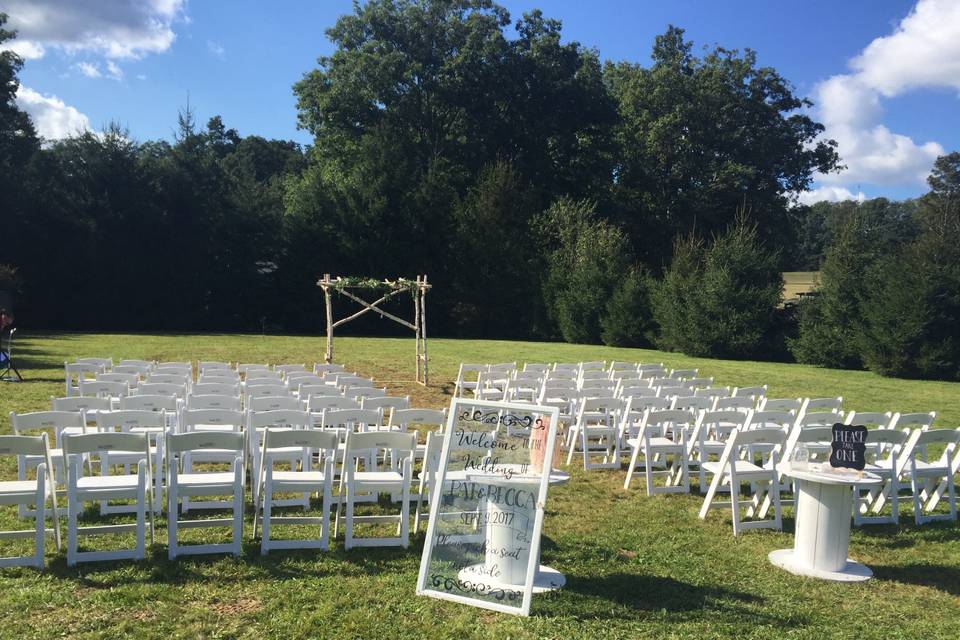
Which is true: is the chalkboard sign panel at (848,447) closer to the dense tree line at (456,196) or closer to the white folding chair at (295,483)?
the white folding chair at (295,483)

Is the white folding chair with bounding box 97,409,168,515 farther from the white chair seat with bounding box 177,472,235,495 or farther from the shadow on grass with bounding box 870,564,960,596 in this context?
the shadow on grass with bounding box 870,564,960,596

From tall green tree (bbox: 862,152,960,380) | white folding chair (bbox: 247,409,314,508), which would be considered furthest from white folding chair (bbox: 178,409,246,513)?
tall green tree (bbox: 862,152,960,380)

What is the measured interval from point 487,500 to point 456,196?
34083mm

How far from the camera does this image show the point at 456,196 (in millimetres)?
38156

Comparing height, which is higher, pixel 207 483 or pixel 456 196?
pixel 456 196

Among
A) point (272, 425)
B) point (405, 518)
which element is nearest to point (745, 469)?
point (405, 518)

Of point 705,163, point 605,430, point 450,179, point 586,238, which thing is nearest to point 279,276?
point 450,179

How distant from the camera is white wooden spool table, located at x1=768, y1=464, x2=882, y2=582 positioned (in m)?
5.45

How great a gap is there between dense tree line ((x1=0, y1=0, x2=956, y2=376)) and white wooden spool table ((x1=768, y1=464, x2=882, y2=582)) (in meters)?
21.6

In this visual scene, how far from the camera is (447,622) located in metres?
4.44

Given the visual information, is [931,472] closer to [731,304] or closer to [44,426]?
[44,426]

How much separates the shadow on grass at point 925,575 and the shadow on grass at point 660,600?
4.32 feet

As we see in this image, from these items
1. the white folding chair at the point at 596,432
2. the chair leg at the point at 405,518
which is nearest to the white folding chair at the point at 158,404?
the chair leg at the point at 405,518

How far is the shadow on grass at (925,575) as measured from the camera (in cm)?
537
